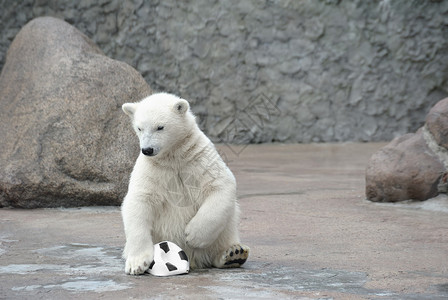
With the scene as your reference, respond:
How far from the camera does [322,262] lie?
3428 millimetres

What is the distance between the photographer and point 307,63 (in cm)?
1139

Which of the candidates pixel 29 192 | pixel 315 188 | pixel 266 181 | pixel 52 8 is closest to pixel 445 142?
pixel 315 188

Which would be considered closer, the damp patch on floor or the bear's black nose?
the damp patch on floor

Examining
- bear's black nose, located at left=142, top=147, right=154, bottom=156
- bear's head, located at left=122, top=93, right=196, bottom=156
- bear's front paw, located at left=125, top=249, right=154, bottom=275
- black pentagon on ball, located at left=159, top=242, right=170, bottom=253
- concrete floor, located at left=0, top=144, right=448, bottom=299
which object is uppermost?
bear's head, located at left=122, top=93, right=196, bottom=156

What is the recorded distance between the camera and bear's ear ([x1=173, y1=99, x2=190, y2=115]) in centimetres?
337

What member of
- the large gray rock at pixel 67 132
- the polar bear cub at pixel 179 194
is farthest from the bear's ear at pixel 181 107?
the large gray rock at pixel 67 132

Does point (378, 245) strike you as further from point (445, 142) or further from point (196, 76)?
point (196, 76)

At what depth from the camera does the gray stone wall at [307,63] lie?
1132 cm

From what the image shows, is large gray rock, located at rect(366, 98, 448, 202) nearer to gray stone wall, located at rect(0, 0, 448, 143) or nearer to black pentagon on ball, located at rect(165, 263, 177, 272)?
black pentagon on ball, located at rect(165, 263, 177, 272)

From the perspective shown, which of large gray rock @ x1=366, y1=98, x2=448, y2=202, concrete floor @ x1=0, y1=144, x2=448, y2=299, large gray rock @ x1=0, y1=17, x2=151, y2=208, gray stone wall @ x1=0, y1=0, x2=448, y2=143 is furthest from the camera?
gray stone wall @ x1=0, y1=0, x2=448, y2=143

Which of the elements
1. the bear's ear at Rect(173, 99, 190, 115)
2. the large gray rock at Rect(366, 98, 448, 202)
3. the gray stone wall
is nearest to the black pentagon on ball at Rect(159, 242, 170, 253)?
the bear's ear at Rect(173, 99, 190, 115)

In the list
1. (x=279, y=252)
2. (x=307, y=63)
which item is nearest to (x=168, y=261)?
(x=279, y=252)

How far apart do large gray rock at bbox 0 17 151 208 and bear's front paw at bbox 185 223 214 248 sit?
237cm

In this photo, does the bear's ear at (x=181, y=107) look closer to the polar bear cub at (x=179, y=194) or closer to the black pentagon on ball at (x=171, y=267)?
the polar bear cub at (x=179, y=194)
